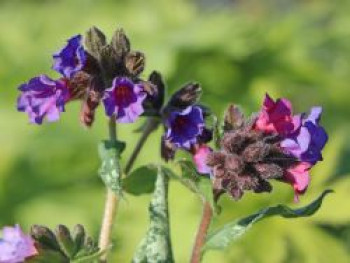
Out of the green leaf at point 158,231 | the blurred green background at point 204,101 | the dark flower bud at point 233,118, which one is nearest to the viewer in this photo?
the dark flower bud at point 233,118

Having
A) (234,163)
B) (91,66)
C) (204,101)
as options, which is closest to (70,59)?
(91,66)

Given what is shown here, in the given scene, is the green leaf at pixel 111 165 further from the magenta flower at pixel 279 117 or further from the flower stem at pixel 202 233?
the magenta flower at pixel 279 117

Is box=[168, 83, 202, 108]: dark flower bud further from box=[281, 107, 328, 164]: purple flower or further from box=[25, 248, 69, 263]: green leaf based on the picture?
box=[25, 248, 69, 263]: green leaf

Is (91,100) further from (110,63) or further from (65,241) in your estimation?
(65,241)

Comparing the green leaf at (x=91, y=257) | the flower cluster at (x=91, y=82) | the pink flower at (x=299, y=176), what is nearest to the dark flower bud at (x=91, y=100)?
the flower cluster at (x=91, y=82)

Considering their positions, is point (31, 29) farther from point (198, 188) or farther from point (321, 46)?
point (198, 188)

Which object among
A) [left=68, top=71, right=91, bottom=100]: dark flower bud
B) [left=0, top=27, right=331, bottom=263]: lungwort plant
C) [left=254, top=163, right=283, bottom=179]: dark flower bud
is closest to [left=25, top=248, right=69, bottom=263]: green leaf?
[left=0, top=27, right=331, bottom=263]: lungwort plant
